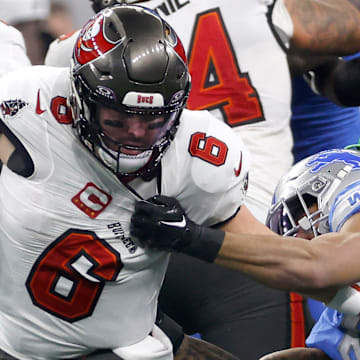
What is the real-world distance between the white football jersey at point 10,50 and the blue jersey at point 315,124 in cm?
104

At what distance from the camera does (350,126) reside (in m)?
3.21

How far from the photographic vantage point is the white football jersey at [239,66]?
2666mm

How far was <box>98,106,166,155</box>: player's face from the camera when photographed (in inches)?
63.6

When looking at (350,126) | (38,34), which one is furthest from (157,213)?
(38,34)

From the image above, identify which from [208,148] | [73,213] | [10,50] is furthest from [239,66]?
[73,213]

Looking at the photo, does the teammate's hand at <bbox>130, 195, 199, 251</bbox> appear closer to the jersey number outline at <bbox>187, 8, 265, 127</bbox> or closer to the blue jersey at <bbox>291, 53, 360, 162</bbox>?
the jersey number outline at <bbox>187, 8, 265, 127</bbox>

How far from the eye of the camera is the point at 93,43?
1636 millimetres

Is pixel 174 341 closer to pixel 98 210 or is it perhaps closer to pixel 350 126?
pixel 98 210

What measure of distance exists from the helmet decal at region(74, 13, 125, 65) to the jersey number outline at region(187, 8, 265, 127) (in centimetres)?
103

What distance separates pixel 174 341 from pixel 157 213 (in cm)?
41

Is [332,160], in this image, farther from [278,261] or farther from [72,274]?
[72,274]

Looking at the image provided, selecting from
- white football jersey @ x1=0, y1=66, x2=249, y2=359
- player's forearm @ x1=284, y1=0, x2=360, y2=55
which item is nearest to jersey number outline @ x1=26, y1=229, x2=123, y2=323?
white football jersey @ x1=0, y1=66, x2=249, y2=359

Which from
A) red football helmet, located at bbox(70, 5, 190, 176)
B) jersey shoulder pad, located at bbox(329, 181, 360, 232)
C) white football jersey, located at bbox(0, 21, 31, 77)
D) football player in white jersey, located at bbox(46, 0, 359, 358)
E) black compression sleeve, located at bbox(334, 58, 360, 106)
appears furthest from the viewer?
black compression sleeve, located at bbox(334, 58, 360, 106)

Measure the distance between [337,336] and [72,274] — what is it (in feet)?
1.72
